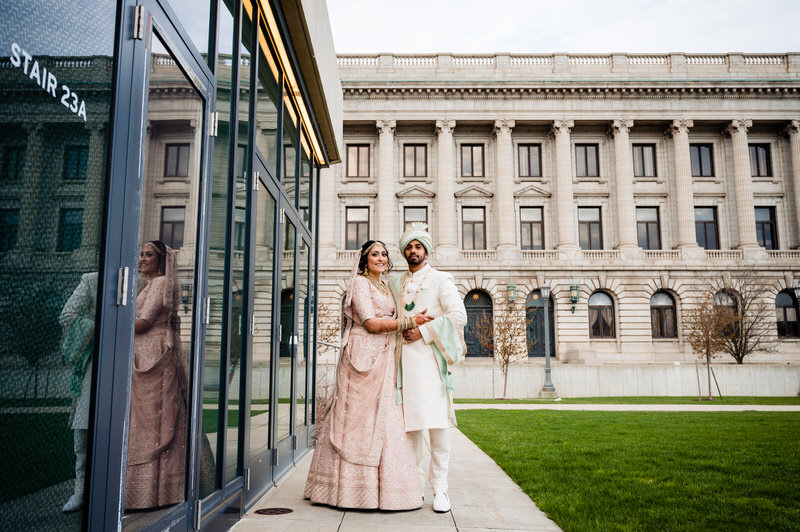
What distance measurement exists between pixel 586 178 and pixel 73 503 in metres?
41.4

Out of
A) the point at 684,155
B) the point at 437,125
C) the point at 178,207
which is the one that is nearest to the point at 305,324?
the point at 178,207

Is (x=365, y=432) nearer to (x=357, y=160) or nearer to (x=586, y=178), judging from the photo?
(x=357, y=160)

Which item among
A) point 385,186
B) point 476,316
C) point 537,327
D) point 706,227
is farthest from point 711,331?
point 385,186

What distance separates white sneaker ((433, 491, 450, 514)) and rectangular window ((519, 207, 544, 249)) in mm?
35888

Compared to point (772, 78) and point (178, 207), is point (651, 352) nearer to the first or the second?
point (772, 78)

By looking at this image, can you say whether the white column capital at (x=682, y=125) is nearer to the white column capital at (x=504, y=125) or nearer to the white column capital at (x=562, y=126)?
the white column capital at (x=562, y=126)

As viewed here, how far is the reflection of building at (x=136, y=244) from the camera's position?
2082 millimetres

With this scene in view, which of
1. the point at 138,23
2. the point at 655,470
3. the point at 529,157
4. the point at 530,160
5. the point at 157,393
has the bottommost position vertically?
the point at 655,470

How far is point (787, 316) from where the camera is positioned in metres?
38.7

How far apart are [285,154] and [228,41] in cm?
262

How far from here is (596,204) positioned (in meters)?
40.7

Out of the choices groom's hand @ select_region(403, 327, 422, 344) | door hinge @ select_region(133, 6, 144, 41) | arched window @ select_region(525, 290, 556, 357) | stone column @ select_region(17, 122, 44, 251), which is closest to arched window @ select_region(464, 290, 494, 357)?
arched window @ select_region(525, 290, 556, 357)

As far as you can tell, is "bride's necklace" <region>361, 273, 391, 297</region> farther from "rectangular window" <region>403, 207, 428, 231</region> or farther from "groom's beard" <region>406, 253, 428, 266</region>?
"rectangular window" <region>403, 207, 428, 231</region>

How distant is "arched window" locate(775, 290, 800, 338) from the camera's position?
38.5 meters
